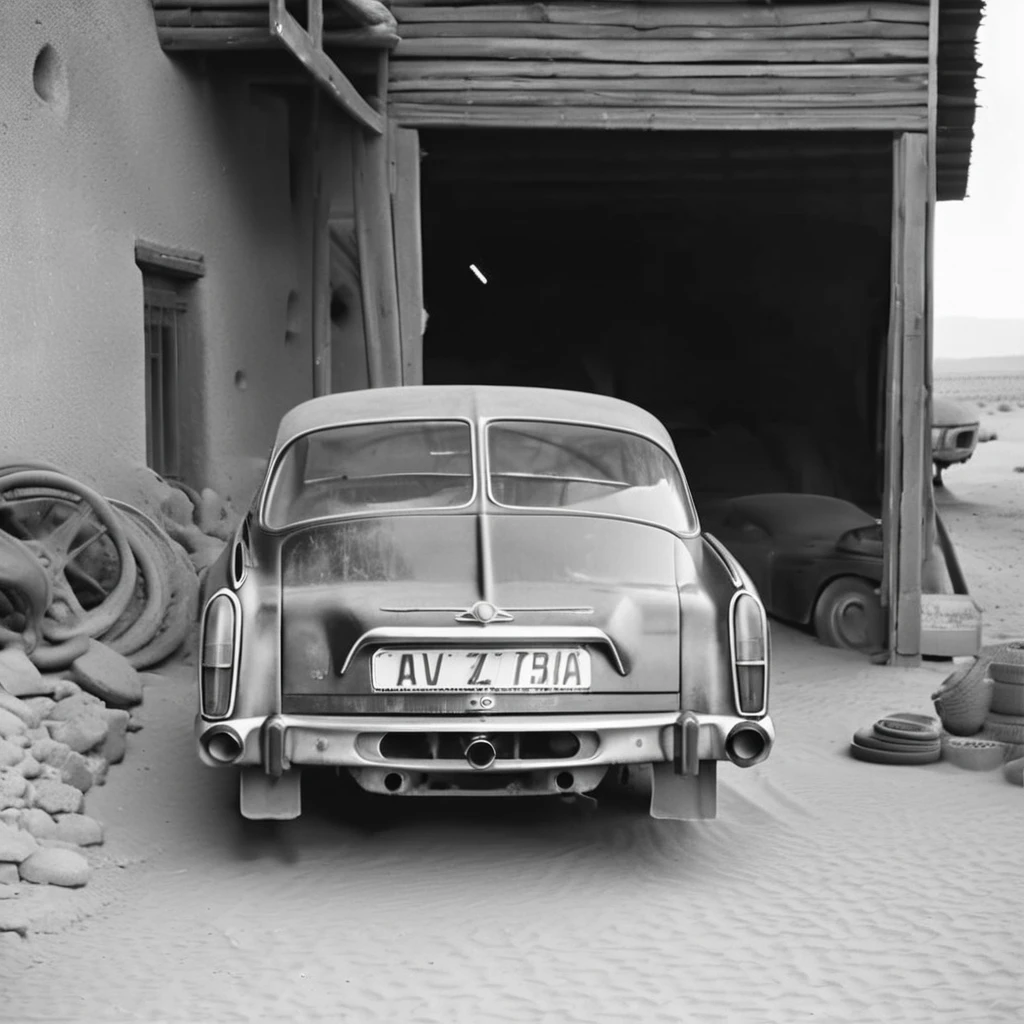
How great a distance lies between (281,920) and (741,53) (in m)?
7.52

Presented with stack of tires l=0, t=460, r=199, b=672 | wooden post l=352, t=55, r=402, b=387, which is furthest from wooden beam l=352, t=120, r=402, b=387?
stack of tires l=0, t=460, r=199, b=672

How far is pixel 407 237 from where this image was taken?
10.5 m

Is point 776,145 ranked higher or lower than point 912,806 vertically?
higher

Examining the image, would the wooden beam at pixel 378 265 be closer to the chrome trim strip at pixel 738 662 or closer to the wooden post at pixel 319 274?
the wooden post at pixel 319 274

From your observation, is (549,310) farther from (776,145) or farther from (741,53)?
(741,53)

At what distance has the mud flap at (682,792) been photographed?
5336 mm

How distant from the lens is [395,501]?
225 inches

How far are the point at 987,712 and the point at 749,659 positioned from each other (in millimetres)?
2823

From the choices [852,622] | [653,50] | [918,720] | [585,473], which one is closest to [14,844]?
[585,473]

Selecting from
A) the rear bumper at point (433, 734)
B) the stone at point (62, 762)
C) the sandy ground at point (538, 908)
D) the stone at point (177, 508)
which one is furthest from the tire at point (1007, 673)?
the stone at point (177, 508)

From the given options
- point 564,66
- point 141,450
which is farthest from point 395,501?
point 564,66

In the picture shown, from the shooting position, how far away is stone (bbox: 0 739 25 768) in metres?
5.51

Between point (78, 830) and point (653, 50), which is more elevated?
point (653, 50)

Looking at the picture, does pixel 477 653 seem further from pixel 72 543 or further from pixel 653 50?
pixel 653 50
